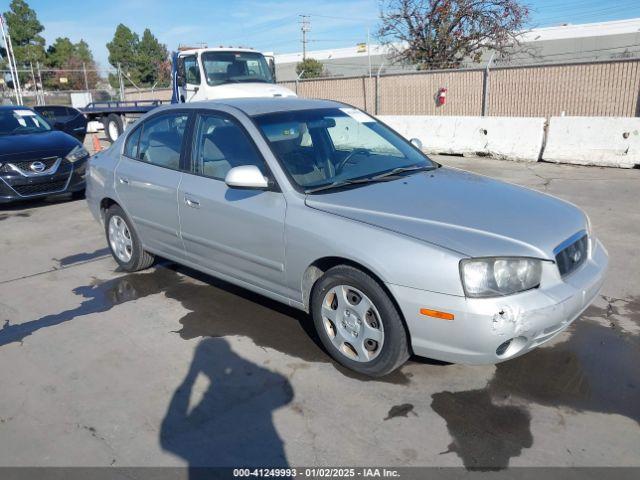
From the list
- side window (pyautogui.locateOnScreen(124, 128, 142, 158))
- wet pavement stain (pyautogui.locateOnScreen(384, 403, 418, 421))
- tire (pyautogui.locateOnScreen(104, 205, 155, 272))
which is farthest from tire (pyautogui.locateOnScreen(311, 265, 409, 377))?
side window (pyautogui.locateOnScreen(124, 128, 142, 158))

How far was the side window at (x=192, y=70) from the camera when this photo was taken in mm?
12622

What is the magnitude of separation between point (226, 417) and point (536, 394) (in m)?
1.81

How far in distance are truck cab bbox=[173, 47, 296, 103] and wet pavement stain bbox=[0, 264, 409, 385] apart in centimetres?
780

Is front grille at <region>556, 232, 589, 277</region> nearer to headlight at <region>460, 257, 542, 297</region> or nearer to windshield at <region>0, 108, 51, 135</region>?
headlight at <region>460, 257, 542, 297</region>

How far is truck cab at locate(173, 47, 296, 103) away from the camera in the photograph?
1237cm

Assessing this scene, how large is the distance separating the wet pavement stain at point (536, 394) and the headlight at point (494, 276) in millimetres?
695

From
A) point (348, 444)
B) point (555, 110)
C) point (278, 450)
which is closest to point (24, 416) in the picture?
point (278, 450)

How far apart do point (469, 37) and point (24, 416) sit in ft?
75.1

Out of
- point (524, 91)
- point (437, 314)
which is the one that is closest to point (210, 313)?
point (437, 314)

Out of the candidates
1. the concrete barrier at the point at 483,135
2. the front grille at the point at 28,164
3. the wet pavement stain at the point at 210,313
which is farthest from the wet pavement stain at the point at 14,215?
the concrete barrier at the point at 483,135

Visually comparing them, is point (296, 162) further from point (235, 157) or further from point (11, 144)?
point (11, 144)

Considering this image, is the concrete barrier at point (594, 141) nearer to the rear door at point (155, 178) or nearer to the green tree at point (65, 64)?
the rear door at point (155, 178)

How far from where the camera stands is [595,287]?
3.28 meters

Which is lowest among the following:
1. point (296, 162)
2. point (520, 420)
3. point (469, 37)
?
point (520, 420)
